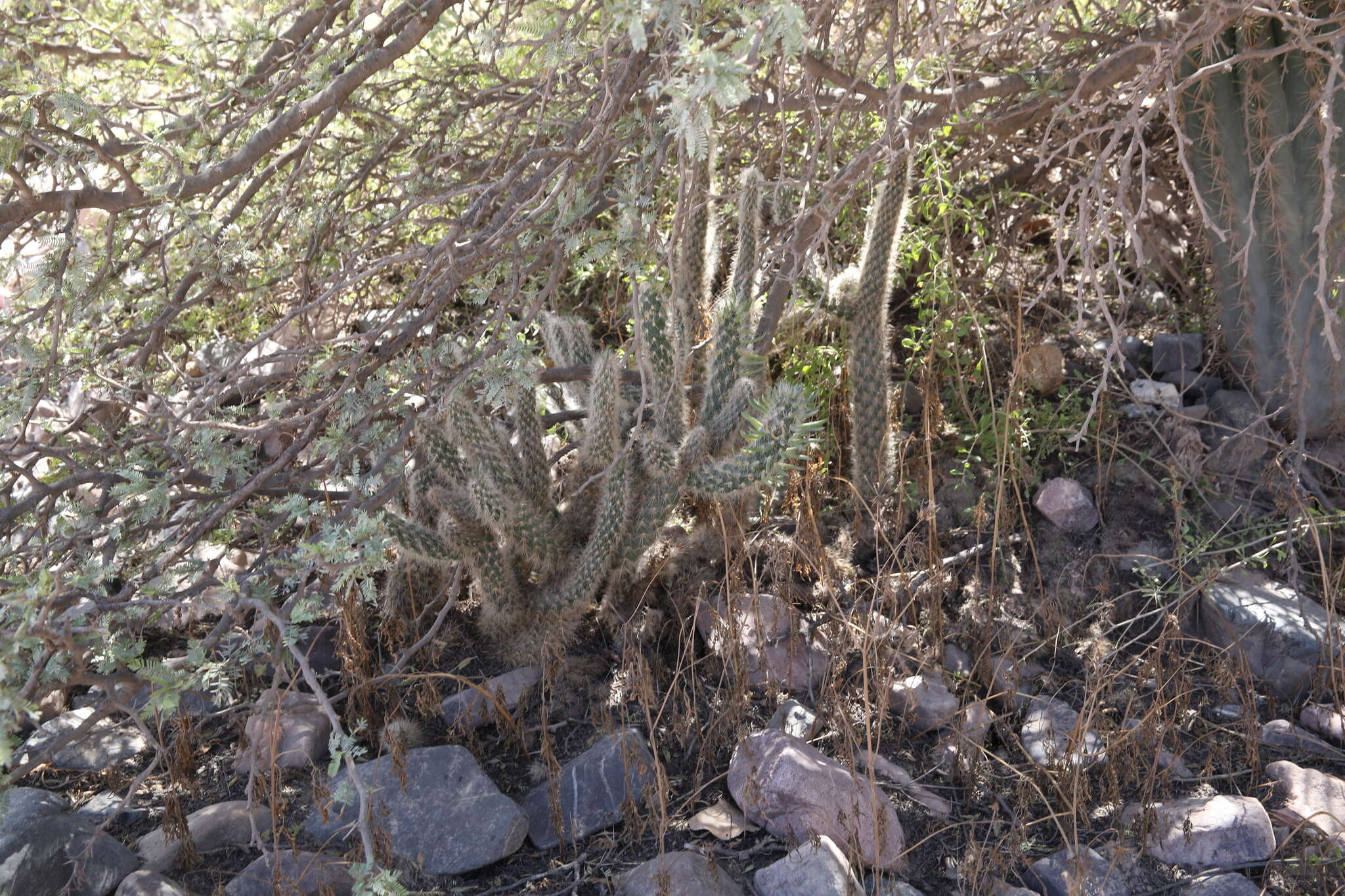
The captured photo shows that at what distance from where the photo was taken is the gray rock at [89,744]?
3289 mm

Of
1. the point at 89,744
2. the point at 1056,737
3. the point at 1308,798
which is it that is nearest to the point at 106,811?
the point at 89,744

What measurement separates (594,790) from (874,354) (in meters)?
1.90

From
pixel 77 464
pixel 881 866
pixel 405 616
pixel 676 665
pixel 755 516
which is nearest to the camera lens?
pixel 881 866

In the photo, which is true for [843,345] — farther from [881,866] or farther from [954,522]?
[881,866]

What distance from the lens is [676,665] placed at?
3449 mm

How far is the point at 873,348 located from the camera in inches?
155

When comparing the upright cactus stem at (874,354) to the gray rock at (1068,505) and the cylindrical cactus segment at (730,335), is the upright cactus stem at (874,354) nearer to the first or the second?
the cylindrical cactus segment at (730,335)

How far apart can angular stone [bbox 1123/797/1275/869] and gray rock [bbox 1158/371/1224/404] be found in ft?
6.61

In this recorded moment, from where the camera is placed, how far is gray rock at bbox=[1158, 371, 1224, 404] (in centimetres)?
436

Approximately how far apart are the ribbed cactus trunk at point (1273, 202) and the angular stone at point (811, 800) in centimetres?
211

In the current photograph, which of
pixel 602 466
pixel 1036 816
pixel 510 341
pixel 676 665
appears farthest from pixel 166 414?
pixel 1036 816

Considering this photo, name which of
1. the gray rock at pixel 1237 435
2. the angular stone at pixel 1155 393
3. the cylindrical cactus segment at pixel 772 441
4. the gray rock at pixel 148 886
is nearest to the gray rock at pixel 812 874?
the cylindrical cactus segment at pixel 772 441

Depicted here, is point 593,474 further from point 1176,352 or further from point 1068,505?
point 1176,352

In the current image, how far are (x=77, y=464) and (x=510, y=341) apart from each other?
1.41m
